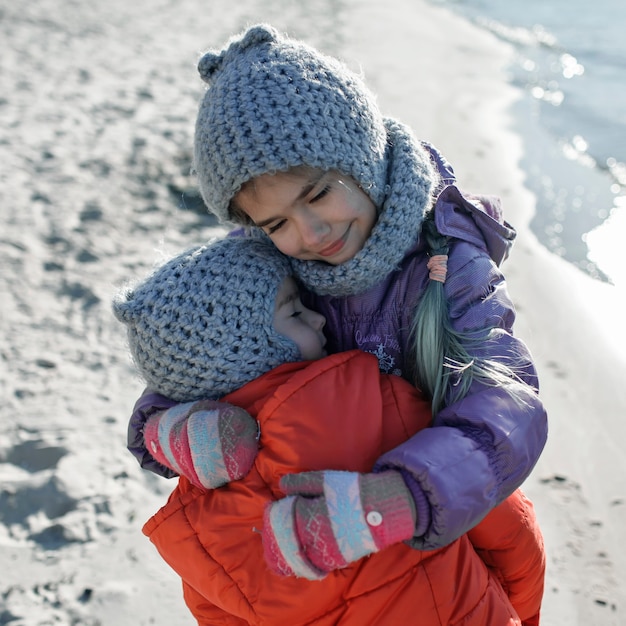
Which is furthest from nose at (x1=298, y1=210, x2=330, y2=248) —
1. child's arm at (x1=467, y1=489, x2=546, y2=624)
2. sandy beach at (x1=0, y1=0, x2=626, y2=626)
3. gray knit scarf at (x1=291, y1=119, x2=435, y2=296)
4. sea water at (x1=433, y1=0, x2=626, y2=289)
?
sea water at (x1=433, y1=0, x2=626, y2=289)

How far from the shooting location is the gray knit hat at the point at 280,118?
5.63 feet

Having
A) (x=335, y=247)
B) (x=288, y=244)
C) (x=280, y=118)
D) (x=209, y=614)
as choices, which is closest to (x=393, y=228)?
(x=335, y=247)

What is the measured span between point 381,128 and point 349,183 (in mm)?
193

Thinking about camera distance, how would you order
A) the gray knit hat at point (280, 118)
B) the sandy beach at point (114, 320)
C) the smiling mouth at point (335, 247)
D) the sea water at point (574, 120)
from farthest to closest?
the sea water at point (574, 120), the sandy beach at point (114, 320), the smiling mouth at point (335, 247), the gray knit hat at point (280, 118)

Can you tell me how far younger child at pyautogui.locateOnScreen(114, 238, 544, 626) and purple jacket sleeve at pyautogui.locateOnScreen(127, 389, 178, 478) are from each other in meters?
0.06

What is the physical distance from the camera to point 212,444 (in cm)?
163

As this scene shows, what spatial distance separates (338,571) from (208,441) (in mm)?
404

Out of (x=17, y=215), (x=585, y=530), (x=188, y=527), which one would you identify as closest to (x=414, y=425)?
(x=188, y=527)

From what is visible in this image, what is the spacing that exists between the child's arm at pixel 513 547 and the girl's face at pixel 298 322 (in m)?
0.61

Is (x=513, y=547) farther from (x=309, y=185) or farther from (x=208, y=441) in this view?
(x=309, y=185)

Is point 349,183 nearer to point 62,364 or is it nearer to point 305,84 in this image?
point 305,84

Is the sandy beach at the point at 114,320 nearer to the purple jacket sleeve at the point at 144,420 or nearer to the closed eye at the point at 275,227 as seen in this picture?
the purple jacket sleeve at the point at 144,420

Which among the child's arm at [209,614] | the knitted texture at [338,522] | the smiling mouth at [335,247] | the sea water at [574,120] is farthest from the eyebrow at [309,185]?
the sea water at [574,120]

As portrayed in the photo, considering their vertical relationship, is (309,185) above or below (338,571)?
above
